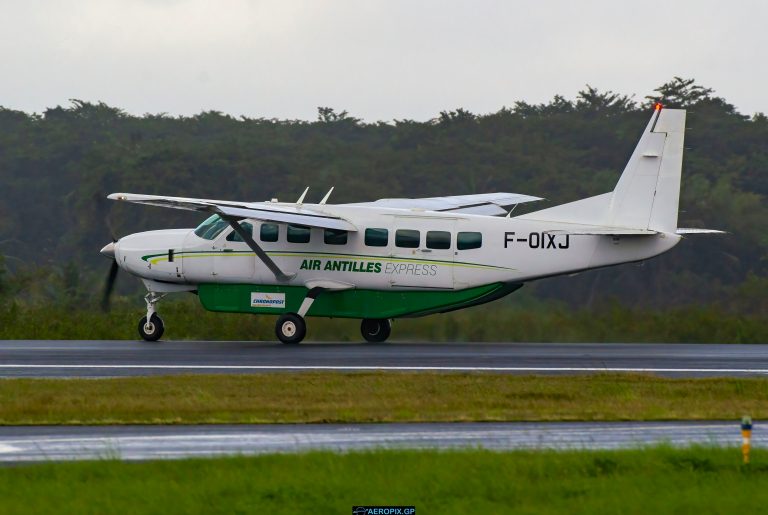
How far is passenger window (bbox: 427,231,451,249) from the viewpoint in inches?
1054

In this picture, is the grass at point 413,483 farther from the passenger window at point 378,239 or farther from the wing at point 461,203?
the wing at point 461,203

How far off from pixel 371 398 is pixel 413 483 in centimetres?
626

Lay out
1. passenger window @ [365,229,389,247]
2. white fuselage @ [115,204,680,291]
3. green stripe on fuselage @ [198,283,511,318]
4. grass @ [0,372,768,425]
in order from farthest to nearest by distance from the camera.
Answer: passenger window @ [365,229,389,247], green stripe on fuselage @ [198,283,511,318], white fuselage @ [115,204,680,291], grass @ [0,372,768,425]

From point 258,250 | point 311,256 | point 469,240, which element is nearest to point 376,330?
point 311,256

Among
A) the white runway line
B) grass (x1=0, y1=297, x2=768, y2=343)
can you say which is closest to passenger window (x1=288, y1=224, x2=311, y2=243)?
grass (x1=0, y1=297, x2=768, y2=343)

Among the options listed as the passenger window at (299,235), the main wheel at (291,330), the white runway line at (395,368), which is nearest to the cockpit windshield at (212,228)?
the passenger window at (299,235)

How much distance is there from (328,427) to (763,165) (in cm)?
3984

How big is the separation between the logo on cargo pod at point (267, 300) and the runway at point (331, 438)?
1215 centimetres

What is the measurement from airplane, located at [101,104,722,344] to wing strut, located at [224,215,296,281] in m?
0.03

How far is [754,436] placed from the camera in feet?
47.2

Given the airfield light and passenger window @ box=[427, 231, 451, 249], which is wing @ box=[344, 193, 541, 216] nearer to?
passenger window @ box=[427, 231, 451, 249]

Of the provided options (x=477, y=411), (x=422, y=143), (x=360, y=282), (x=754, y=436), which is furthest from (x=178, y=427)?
(x=422, y=143)

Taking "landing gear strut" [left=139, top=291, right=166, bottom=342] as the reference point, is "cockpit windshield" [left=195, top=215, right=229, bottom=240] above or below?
above

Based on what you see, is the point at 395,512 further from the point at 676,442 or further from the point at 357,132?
the point at 357,132
